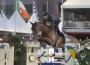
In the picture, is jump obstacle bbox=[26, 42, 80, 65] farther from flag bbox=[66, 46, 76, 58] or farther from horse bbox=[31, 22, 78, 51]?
horse bbox=[31, 22, 78, 51]

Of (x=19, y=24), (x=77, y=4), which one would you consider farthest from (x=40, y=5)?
(x=19, y=24)

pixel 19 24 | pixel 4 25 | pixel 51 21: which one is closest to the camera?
pixel 51 21

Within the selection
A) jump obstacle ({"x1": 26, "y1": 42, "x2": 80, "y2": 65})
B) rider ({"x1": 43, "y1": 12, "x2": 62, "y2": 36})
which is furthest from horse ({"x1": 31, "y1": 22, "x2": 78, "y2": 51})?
jump obstacle ({"x1": 26, "y1": 42, "x2": 80, "y2": 65})

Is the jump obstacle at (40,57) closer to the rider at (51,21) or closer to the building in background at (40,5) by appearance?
the rider at (51,21)

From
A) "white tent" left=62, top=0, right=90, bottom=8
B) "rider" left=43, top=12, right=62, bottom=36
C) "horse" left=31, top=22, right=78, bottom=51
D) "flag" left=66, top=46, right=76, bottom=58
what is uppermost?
"flag" left=66, top=46, right=76, bottom=58

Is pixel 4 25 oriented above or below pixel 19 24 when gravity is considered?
above

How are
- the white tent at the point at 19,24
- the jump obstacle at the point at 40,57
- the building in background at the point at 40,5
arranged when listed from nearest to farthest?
1. the jump obstacle at the point at 40,57
2. the white tent at the point at 19,24
3. the building in background at the point at 40,5

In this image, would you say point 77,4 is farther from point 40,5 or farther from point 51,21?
point 40,5

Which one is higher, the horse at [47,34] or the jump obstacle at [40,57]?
the jump obstacle at [40,57]

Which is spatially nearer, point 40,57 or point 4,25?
point 40,57

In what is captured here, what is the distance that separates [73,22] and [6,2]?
34.2m

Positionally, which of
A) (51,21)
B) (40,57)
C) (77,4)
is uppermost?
(40,57)

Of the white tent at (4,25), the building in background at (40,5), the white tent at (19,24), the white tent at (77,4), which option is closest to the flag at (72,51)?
the white tent at (4,25)

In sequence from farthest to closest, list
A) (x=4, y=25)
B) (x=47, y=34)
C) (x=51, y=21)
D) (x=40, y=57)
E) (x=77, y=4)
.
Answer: (x=77, y=4)
(x=47, y=34)
(x=4, y=25)
(x=51, y=21)
(x=40, y=57)
